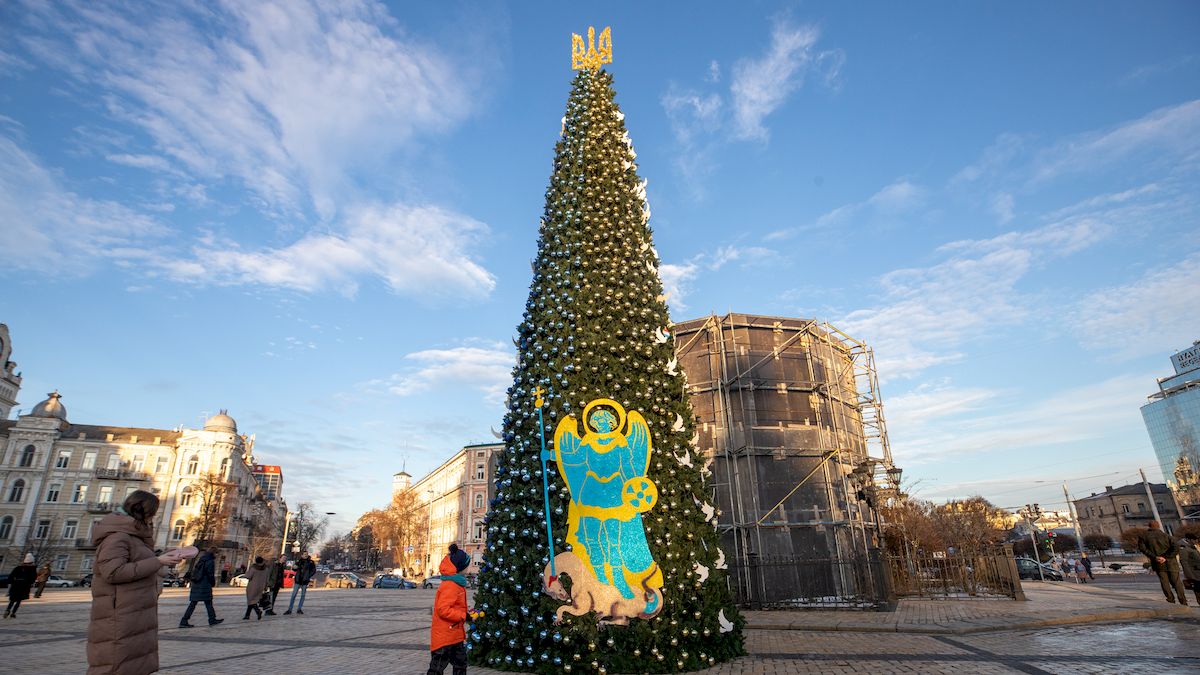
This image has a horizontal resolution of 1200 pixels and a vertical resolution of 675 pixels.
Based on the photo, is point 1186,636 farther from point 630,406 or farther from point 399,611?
point 399,611

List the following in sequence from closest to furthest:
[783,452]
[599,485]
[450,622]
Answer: [450,622]
[599,485]
[783,452]

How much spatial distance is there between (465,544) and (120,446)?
33.2 m

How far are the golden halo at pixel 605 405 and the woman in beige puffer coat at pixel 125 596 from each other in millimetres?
5396

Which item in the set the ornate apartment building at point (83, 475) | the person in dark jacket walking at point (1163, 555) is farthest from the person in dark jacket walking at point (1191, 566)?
the ornate apartment building at point (83, 475)

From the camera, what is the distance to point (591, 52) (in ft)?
40.9

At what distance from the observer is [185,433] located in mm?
56969

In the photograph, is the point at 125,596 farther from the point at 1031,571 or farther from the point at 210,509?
the point at 210,509

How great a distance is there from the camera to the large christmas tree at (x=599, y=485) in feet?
26.8

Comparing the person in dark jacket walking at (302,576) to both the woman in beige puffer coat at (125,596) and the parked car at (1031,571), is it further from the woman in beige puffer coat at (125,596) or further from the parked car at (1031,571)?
the parked car at (1031,571)

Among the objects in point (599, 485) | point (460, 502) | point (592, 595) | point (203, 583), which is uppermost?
point (460, 502)

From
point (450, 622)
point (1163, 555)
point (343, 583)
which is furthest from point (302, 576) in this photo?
point (343, 583)

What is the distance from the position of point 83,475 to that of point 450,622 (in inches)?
2523

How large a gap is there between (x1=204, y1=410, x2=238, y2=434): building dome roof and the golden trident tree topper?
60.6 metres

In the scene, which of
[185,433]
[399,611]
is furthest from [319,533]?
[399,611]
